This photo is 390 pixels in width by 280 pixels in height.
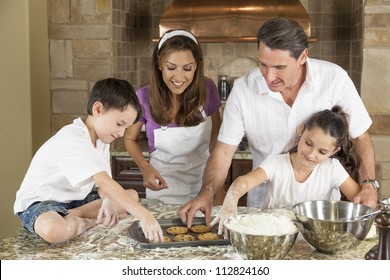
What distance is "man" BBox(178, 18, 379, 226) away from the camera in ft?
6.27

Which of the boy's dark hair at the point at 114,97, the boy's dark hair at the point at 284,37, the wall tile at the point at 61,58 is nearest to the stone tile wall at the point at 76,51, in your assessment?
the wall tile at the point at 61,58

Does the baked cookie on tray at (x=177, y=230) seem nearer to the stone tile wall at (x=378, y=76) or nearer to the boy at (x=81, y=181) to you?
the boy at (x=81, y=181)

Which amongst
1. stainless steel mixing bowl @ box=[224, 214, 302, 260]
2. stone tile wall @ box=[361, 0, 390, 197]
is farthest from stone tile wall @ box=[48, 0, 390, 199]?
stainless steel mixing bowl @ box=[224, 214, 302, 260]

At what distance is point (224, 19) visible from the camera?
332 centimetres

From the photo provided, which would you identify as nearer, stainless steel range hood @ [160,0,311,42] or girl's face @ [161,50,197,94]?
girl's face @ [161,50,197,94]

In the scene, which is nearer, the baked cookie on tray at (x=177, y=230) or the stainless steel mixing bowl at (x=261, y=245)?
the stainless steel mixing bowl at (x=261, y=245)

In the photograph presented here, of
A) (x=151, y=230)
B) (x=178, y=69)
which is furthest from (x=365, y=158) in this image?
(x=151, y=230)

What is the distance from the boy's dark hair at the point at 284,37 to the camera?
1890 mm

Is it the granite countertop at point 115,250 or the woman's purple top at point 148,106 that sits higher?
the woman's purple top at point 148,106

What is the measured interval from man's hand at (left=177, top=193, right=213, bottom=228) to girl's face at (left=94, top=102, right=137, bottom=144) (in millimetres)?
295

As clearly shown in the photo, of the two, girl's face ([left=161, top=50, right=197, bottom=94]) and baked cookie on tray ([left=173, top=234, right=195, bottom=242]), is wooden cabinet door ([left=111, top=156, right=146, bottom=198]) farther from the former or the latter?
baked cookie on tray ([left=173, top=234, right=195, bottom=242])

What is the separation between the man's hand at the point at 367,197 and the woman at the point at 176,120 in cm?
71

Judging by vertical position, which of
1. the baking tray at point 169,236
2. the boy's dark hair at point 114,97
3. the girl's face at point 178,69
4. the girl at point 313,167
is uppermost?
the girl's face at point 178,69

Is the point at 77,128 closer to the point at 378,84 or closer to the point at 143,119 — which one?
the point at 143,119
